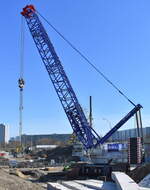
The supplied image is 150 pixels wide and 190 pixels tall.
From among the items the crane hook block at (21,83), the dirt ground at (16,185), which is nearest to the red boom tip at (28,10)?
the crane hook block at (21,83)

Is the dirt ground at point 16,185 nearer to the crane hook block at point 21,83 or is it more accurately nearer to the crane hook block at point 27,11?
the crane hook block at point 21,83

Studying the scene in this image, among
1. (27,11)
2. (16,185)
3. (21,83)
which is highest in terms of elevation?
(27,11)

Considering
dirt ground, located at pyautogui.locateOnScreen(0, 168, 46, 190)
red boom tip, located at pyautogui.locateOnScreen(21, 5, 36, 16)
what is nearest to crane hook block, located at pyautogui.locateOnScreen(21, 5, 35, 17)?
red boom tip, located at pyautogui.locateOnScreen(21, 5, 36, 16)

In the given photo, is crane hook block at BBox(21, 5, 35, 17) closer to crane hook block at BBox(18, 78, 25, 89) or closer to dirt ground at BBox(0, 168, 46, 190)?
crane hook block at BBox(18, 78, 25, 89)

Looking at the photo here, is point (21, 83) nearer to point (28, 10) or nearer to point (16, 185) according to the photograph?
point (28, 10)

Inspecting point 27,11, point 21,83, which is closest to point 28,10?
point 27,11

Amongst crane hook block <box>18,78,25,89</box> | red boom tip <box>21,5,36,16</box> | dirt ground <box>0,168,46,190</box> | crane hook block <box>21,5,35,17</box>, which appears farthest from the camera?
crane hook block <box>21,5,35,17</box>

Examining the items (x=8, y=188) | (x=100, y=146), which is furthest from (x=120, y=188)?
(x=100, y=146)

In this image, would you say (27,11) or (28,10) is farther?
(27,11)

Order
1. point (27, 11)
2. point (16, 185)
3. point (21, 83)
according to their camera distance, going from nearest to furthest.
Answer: point (16, 185) → point (21, 83) → point (27, 11)

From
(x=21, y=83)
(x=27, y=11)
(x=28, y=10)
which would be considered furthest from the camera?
(x=27, y=11)

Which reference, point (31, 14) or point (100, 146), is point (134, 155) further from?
point (31, 14)

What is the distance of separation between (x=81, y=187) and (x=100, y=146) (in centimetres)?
5167

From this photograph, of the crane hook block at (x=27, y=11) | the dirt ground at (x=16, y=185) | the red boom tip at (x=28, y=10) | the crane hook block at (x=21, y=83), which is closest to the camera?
the dirt ground at (x=16, y=185)
